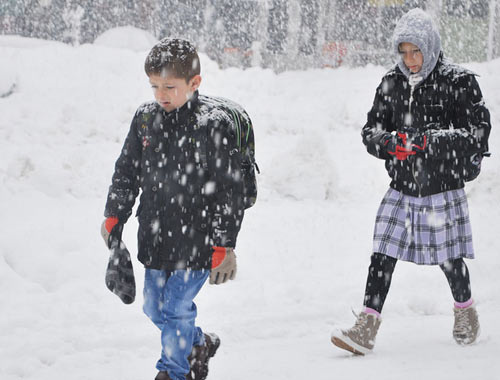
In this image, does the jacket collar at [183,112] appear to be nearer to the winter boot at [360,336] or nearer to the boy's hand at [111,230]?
the boy's hand at [111,230]

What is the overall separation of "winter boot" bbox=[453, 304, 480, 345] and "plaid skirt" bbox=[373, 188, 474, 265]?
0.34 m

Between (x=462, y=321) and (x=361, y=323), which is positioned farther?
(x=462, y=321)

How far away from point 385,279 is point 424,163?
0.71 metres

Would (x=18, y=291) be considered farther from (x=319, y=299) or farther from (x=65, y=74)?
(x=65, y=74)

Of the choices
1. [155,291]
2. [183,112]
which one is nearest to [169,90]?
[183,112]

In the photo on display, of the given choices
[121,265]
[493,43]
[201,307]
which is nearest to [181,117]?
[121,265]

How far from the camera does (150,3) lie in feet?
70.8

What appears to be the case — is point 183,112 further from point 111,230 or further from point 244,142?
point 111,230

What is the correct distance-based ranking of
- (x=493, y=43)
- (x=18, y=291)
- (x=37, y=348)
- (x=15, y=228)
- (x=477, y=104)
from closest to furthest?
(x=477, y=104) < (x=37, y=348) < (x=18, y=291) < (x=15, y=228) < (x=493, y=43)

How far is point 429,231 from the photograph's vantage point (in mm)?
3750

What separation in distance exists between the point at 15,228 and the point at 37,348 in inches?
99.4

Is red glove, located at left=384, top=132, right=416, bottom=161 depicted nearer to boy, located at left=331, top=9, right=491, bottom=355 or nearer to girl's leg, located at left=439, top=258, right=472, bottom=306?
boy, located at left=331, top=9, right=491, bottom=355

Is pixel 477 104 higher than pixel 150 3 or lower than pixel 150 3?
lower

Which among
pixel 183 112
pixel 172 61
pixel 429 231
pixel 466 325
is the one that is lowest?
pixel 466 325
